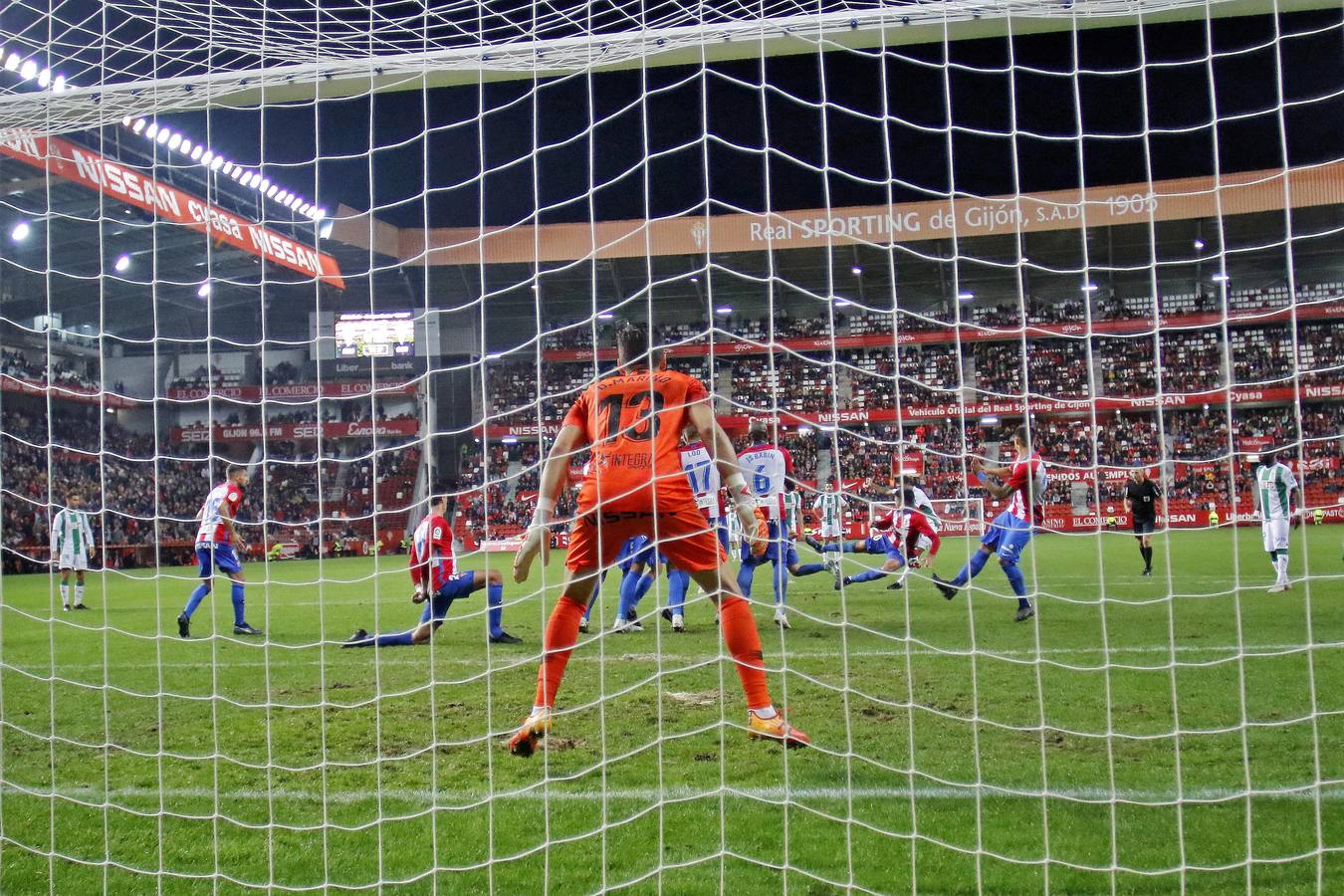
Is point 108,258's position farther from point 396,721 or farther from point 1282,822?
point 1282,822

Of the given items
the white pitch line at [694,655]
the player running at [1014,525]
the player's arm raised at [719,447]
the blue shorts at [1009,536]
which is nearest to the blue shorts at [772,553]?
the player running at [1014,525]

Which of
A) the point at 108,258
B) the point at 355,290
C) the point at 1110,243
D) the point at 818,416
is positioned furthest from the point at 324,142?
the point at 1110,243

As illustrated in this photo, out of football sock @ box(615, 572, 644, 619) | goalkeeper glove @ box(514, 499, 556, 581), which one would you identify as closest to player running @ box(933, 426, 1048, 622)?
football sock @ box(615, 572, 644, 619)

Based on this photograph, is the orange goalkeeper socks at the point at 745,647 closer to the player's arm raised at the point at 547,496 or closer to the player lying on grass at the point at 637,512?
the player lying on grass at the point at 637,512

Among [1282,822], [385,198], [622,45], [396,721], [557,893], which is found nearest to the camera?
[557,893]

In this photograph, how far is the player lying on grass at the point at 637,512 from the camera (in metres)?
4.14

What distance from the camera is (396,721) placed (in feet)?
17.6

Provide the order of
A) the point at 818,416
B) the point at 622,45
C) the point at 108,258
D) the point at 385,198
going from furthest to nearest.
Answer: the point at 385,198, the point at 818,416, the point at 108,258, the point at 622,45

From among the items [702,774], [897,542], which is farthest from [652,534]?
[897,542]

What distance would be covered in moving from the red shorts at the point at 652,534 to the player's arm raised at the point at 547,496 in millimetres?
145

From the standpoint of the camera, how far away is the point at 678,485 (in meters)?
4.31

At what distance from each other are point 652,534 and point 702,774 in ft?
3.38

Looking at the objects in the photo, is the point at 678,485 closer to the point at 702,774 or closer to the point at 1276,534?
the point at 702,774

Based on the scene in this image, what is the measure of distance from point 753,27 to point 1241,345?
27420 millimetres
